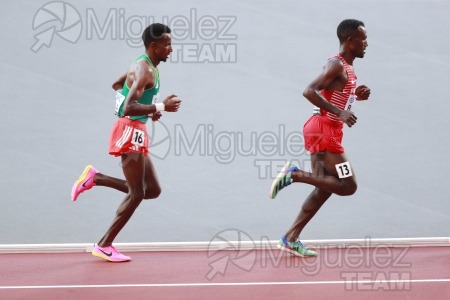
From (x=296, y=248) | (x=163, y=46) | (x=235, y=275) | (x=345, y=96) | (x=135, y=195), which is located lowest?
(x=235, y=275)

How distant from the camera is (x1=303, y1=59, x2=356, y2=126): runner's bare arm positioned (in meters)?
5.89

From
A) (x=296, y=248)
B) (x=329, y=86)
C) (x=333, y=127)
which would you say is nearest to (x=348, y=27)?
(x=329, y=86)

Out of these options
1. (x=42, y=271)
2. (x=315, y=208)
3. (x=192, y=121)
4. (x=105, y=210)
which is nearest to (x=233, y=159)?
(x=192, y=121)

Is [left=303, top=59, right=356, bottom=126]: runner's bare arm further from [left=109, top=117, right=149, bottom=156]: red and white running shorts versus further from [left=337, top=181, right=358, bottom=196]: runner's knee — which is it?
[left=109, top=117, right=149, bottom=156]: red and white running shorts

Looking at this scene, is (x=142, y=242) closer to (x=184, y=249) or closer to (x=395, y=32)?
(x=184, y=249)

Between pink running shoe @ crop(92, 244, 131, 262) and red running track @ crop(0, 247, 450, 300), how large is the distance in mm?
62

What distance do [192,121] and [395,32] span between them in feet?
7.50

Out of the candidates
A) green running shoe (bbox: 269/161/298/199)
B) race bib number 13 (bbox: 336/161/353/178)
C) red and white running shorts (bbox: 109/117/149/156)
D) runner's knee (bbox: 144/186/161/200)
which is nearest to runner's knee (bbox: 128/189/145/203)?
runner's knee (bbox: 144/186/161/200)

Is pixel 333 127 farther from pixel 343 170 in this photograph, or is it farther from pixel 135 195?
pixel 135 195

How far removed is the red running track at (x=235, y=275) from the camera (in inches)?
201

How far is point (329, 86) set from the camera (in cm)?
613

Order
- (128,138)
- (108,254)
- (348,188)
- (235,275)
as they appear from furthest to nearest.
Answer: (108,254)
(348,188)
(128,138)
(235,275)

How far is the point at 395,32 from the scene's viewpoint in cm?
848

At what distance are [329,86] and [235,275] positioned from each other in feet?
5.15
